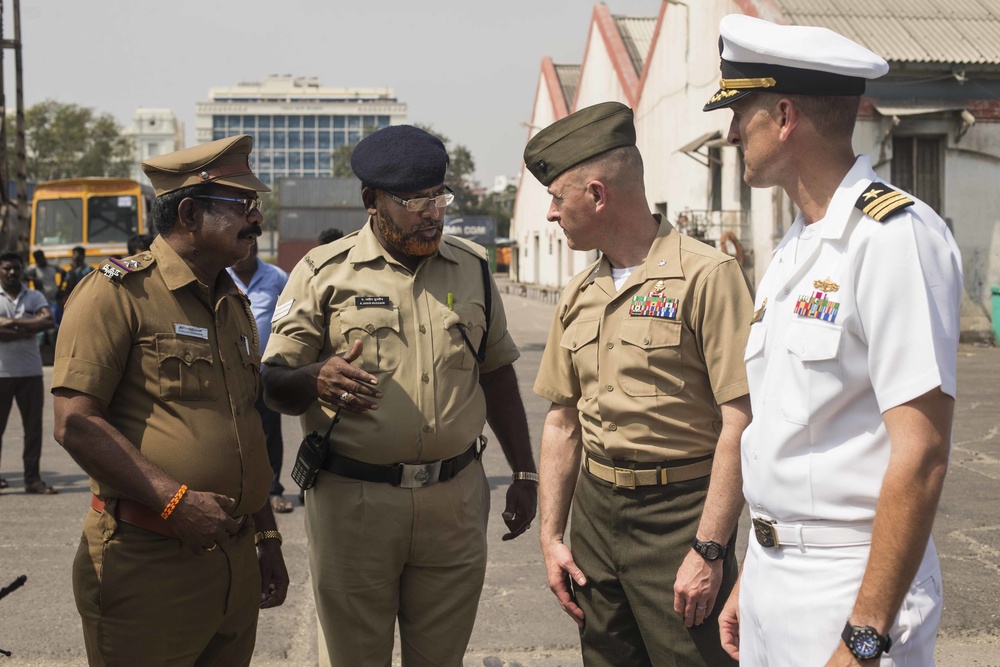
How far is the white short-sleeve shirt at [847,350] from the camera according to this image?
6.11 feet

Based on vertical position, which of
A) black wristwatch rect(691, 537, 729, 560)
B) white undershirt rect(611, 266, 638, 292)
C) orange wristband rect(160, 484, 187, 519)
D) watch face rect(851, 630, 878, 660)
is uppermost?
white undershirt rect(611, 266, 638, 292)

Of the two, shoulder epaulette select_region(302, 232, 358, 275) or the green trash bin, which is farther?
the green trash bin

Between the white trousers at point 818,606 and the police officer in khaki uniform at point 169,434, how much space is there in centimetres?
151

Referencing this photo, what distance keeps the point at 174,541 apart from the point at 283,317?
0.87 meters

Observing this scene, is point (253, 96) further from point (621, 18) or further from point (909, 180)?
point (909, 180)

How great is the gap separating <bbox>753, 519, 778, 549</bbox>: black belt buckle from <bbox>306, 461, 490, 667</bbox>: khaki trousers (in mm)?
1374

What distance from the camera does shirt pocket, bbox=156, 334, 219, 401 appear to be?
2863 mm

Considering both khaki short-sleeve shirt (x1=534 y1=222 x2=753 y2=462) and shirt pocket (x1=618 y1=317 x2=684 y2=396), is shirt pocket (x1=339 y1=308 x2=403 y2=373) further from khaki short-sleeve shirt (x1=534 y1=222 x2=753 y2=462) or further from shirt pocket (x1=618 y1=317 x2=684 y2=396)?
shirt pocket (x1=618 y1=317 x2=684 y2=396)

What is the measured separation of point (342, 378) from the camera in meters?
3.09

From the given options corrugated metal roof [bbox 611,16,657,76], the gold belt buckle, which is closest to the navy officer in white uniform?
the gold belt buckle

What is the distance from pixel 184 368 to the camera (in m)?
2.89

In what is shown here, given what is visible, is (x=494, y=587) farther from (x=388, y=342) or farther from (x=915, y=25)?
(x=915, y=25)

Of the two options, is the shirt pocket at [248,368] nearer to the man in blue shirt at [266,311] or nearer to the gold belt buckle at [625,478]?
the gold belt buckle at [625,478]

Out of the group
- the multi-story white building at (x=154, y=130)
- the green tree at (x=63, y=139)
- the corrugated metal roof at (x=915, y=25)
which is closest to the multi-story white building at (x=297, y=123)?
the multi-story white building at (x=154, y=130)
